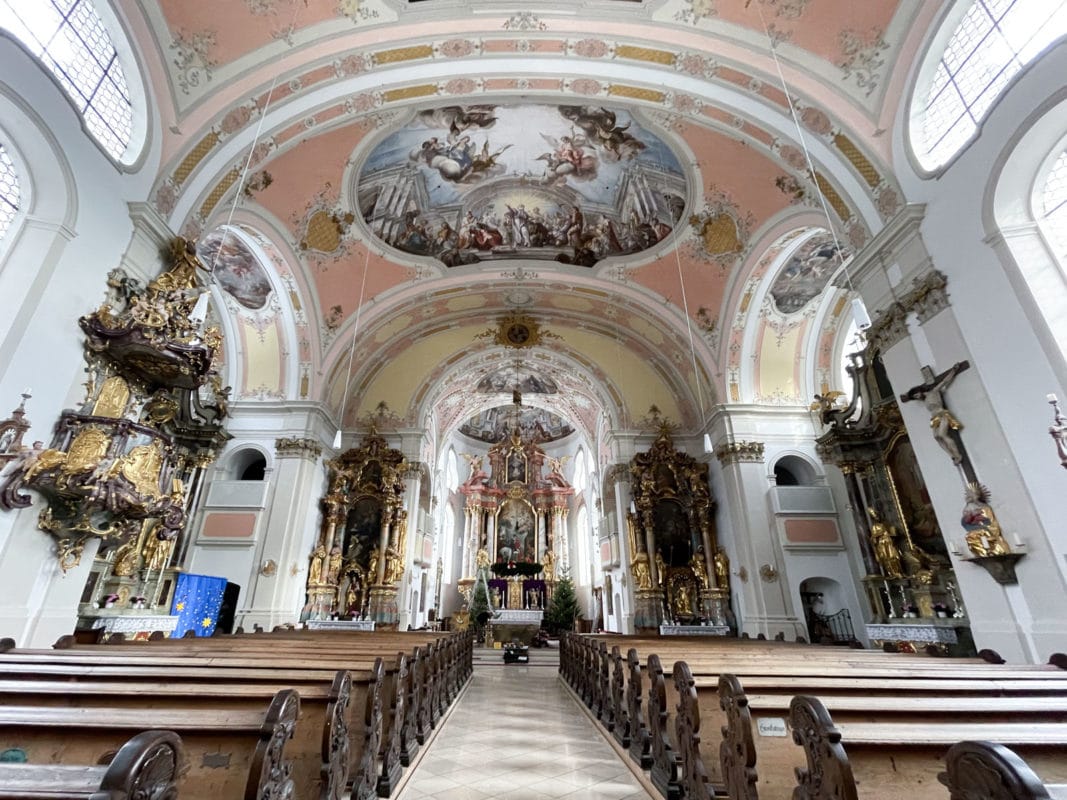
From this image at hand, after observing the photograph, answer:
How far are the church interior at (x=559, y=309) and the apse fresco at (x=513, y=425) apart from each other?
8837mm

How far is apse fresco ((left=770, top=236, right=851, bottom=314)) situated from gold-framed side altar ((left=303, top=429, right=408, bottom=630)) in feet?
36.0

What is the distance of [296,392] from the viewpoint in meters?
12.6

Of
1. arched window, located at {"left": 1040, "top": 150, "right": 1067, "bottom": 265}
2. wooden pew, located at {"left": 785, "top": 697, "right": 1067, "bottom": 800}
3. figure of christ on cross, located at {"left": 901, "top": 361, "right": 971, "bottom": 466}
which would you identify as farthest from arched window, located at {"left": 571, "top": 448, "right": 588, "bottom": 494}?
wooden pew, located at {"left": 785, "top": 697, "right": 1067, "bottom": 800}

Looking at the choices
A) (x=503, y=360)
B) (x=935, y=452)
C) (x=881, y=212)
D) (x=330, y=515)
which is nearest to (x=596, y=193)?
(x=881, y=212)

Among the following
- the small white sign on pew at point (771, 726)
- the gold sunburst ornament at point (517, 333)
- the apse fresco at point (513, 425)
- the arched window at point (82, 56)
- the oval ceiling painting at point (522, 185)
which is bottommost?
the small white sign on pew at point (771, 726)

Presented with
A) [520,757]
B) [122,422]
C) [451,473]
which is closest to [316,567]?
[122,422]

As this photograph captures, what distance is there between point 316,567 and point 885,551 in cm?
1234

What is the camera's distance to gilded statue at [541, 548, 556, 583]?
914 inches

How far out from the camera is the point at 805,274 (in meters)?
11.4

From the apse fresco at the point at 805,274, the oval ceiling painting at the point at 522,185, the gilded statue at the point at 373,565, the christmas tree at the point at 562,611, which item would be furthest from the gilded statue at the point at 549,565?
the apse fresco at the point at 805,274

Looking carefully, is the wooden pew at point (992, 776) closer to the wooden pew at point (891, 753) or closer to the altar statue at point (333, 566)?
the wooden pew at point (891, 753)

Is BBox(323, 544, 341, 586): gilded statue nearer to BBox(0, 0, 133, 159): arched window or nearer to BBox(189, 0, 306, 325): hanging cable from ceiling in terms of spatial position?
BBox(189, 0, 306, 325): hanging cable from ceiling

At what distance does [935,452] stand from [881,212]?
346 cm

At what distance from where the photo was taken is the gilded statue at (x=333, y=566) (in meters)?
12.2
